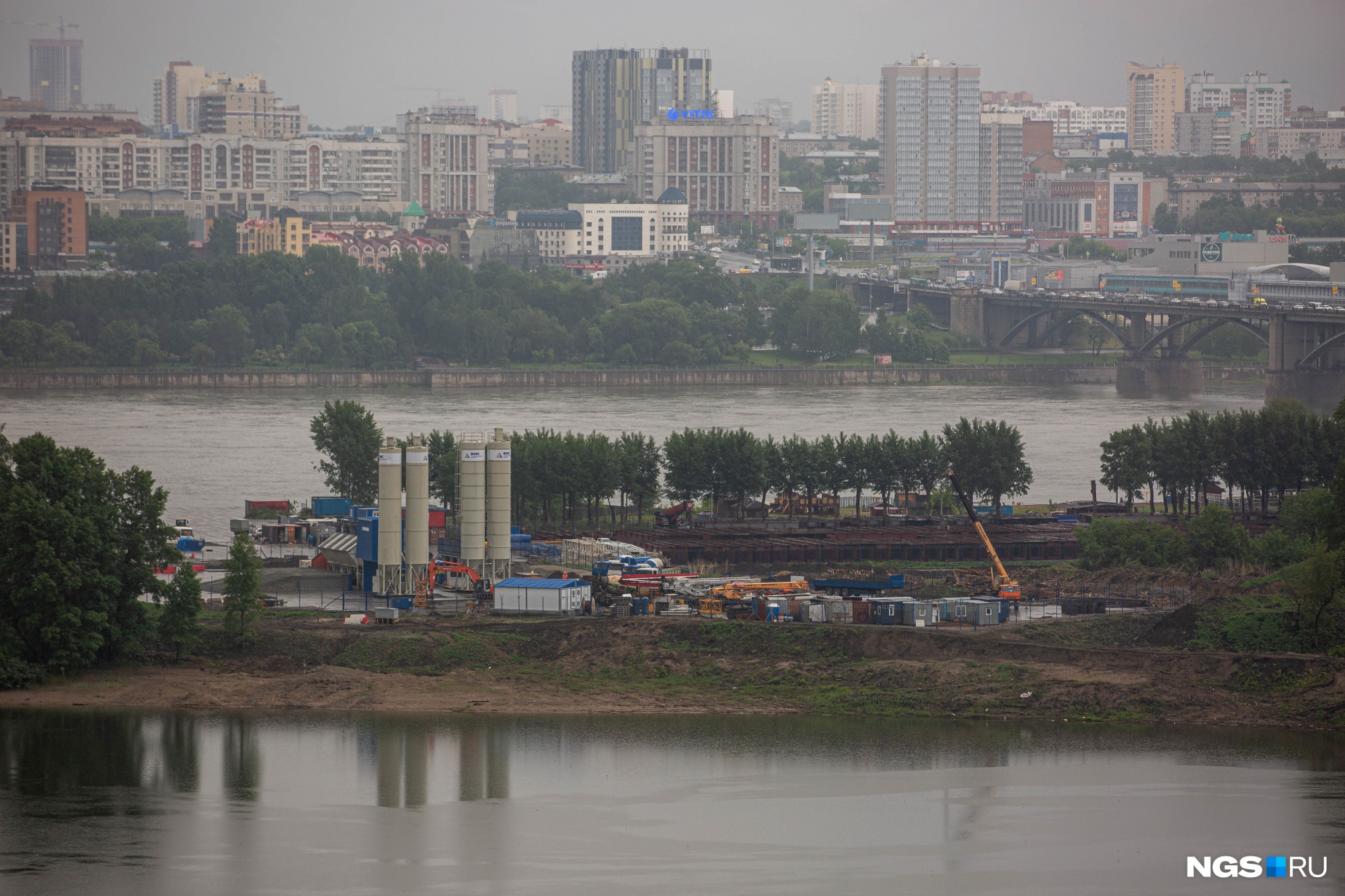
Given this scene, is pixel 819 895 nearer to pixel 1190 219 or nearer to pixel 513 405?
pixel 513 405

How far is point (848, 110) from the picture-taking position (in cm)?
14250

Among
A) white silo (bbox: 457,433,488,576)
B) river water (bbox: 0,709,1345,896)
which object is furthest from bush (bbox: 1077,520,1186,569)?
white silo (bbox: 457,433,488,576)

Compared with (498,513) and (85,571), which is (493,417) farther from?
(85,571)

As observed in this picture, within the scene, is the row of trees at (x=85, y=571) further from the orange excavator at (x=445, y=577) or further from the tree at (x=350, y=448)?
the tree at (x=350, y=448)

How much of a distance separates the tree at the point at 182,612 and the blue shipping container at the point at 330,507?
5.54 metres

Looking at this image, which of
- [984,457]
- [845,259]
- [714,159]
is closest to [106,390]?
[984,457]

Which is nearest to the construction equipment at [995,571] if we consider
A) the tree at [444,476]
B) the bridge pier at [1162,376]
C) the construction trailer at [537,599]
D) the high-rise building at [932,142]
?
the construction trailer at [537,599]

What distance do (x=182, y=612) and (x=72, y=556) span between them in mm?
899

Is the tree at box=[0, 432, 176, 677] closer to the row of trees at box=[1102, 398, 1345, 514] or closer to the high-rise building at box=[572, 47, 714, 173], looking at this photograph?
the row of trees at box=[1102, 398, 1345, 514]

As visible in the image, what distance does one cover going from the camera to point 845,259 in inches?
2854

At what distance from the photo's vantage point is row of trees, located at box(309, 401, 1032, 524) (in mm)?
20828

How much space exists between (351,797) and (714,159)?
72492 millimetres

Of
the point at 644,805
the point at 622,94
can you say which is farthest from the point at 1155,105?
the point at 644,805

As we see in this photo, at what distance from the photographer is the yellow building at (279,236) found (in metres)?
59.8
